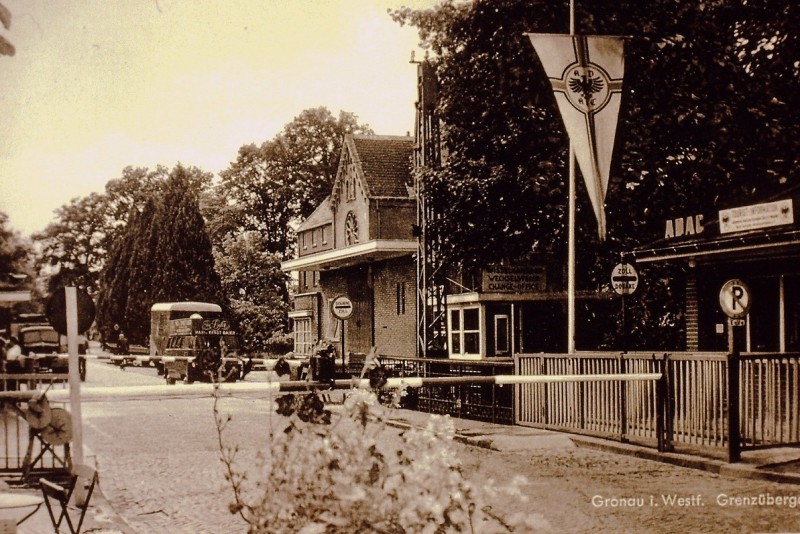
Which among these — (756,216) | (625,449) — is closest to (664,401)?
(625,449)

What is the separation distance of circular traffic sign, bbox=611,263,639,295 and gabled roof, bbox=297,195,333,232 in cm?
288

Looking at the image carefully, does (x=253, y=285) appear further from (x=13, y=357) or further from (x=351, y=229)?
(x=351, y=229)

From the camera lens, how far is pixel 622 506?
491cm

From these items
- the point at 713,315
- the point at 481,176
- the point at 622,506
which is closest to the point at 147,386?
the point at 622,506

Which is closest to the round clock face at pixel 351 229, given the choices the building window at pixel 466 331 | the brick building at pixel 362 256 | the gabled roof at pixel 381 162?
the brick building at pixel 362 256

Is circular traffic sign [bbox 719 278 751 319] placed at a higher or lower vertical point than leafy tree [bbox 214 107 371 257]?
lower

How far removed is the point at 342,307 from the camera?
19.5 feet

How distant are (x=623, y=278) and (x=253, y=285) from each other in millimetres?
3664

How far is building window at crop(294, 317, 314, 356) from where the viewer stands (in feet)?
13.4

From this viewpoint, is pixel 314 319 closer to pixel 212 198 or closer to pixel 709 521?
pixel 212 198

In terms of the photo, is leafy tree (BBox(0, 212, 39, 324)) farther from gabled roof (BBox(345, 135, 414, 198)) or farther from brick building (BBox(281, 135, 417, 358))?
gabled roof (BBox(345, 135, 414, 198))

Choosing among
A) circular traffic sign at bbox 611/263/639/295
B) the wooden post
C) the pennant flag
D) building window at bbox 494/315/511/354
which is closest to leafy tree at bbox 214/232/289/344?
the pennant flag

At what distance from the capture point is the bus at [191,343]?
3533mm

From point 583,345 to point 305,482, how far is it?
677 centimetres
